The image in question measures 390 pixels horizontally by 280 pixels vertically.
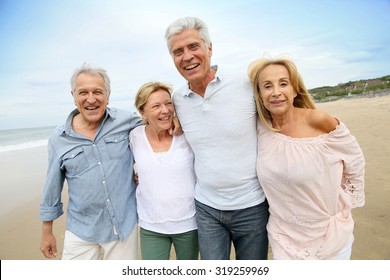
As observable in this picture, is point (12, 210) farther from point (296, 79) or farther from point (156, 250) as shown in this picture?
point (296, 79)

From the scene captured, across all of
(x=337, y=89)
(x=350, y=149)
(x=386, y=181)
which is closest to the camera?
(x=350, y=149)

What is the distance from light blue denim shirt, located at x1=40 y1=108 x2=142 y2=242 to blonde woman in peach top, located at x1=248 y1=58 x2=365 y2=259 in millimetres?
1151

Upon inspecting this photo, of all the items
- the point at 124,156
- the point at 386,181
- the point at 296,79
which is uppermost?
the point at 296,79

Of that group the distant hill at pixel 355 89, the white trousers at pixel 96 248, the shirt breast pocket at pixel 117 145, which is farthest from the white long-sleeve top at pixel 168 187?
the distant hill at pixel 355 89

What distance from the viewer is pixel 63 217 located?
5.14 metres

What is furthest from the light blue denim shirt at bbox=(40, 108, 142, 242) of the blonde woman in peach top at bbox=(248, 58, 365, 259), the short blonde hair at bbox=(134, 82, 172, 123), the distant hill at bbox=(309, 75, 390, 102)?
the distant hill at bbox=(309, 75, 390, 102)

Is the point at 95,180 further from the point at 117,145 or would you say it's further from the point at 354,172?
the point at 354,172

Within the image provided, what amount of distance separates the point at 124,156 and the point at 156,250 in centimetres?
85

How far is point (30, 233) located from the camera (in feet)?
16.0

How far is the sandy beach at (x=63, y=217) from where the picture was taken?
→ 3611mm

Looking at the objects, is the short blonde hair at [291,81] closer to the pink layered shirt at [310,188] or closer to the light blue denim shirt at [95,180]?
the pink layered shirt at [310,188]

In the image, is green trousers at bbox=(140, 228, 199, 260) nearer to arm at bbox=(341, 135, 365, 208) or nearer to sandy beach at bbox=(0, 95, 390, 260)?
arm at bbox=(341, 135, 365, 208)

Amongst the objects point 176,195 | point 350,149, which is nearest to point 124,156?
point 176,195
